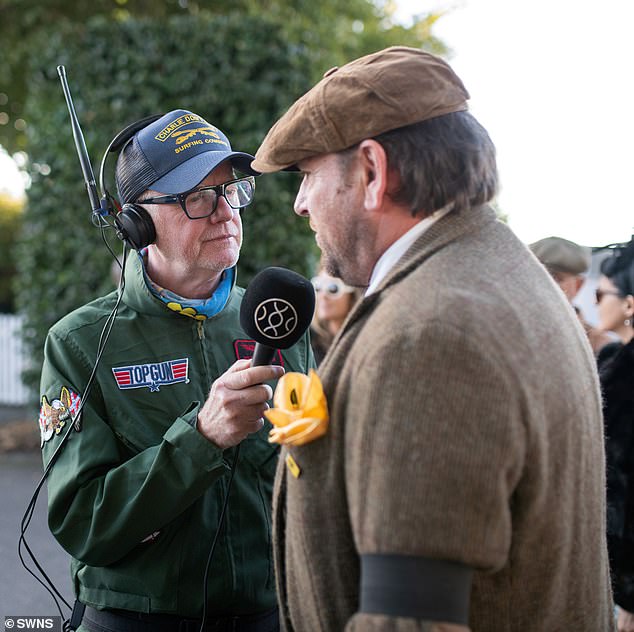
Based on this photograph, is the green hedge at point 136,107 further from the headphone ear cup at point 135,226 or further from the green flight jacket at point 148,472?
the green flight jacket at point 148,472

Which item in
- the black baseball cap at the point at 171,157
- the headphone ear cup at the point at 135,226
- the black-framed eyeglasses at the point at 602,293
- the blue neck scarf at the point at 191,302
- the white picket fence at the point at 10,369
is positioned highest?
the black baseball cap at the point at 171,157

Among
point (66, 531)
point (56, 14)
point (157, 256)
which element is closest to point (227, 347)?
point (157, 256)

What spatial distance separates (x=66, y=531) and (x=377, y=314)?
→ 4.08 feet

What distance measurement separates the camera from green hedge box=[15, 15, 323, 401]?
23.0 feet

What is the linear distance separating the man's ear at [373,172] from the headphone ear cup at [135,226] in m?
1.07

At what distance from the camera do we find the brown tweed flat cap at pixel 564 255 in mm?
4320

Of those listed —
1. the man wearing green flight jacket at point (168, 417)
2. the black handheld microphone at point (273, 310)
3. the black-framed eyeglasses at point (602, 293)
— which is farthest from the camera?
the black-framed eyeglasses at point (602, 293)

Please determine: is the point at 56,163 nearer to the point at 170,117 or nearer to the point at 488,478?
the point at 170,117

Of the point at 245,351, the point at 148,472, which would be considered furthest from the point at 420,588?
the point at 245,351

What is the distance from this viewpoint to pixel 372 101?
1411 mm

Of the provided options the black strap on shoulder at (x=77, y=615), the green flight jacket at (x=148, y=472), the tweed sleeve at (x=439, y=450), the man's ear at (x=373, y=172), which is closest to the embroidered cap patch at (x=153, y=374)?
the green flight jacket at (x=148, y=472)

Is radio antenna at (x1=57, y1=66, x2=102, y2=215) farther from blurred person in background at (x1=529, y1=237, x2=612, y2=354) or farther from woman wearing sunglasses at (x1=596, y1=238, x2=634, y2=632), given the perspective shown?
blurred person in background at (x1=529, y1=237, x2=612, y2=354)

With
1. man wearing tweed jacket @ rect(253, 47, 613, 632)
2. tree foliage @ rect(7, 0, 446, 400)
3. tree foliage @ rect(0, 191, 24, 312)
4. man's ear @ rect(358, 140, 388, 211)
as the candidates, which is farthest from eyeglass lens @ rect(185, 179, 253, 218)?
tree foliage @ rect(0, 191, 24, 312)

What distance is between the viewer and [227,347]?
2.39 metres
